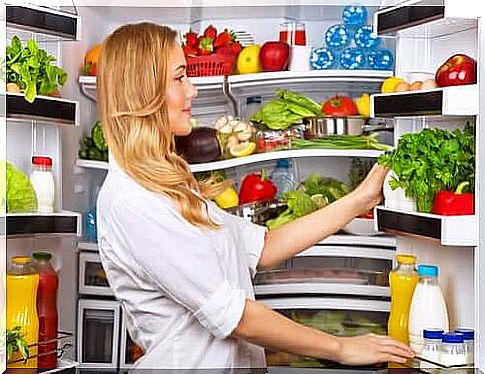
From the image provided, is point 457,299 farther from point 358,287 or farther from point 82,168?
point 82,168

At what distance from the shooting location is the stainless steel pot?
6.46ft

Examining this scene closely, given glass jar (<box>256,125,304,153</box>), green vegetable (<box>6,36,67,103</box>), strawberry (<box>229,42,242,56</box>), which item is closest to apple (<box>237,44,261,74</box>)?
strawberry (<box>229,42,242,56</box>)

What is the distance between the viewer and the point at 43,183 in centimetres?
199

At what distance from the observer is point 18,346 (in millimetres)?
1936

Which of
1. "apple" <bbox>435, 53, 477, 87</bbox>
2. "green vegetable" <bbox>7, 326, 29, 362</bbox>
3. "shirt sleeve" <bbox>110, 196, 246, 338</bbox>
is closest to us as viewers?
"shirt sleeve" <bbox>110, 196, 246, 338</bbox>

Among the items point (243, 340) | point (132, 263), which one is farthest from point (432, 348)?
point (132, 263)

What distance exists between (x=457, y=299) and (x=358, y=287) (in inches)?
7.2

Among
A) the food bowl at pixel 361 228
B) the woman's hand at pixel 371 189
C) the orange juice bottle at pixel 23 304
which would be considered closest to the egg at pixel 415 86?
the woman's hand at pixel 371 189

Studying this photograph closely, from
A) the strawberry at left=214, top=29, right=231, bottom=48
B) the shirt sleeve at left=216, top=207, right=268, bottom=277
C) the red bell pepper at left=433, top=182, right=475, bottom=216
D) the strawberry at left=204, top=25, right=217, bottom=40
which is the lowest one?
the shirt sleeve at left=216, top=207, right=268, bottom=277

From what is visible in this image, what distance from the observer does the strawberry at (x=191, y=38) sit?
1972mm

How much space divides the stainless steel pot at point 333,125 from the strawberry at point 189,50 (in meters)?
0.24

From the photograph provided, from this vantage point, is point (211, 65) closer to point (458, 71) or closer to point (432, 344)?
point (458, 71)

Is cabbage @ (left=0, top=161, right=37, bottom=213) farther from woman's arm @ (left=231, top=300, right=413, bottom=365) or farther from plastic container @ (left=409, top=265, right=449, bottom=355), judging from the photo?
plastic container @ (left=409, top=265, right=449, bottom=355)

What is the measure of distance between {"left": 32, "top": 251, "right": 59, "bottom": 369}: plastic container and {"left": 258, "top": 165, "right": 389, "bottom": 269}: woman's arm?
0.39 m
